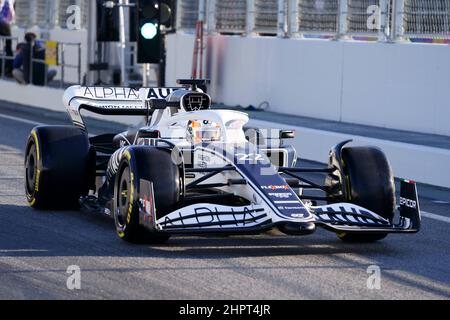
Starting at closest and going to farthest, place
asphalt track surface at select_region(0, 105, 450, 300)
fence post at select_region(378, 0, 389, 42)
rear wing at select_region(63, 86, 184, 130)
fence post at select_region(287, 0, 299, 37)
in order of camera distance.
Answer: asphalt track surface at select_region(0, 105, 450, 300) → rear wing at select_region(63, 86, 184, 130) → fence post at select_region(378, 0, 389, 42) → fence post at select_region(287, 0, 299, 37)

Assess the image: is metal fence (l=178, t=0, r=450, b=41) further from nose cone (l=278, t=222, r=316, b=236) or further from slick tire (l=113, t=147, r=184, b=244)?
Answer: nose cone (l=278, t=222, r=316, b=236)

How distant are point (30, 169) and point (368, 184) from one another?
358 cm

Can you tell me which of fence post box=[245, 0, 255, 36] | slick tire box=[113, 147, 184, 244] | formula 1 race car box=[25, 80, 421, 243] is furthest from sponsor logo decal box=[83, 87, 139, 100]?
fence post box=[245, 0, 255, 36]

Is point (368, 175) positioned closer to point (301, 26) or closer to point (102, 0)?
point (301, 26)

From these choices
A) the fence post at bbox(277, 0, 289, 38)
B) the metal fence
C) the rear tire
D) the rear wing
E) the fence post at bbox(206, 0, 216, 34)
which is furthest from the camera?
the fence post at bbox(206, 0, 216, 34)

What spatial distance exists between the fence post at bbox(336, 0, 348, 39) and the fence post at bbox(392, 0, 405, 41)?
1.43m

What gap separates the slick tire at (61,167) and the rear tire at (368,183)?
101 inches

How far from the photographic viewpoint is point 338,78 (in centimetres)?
2023

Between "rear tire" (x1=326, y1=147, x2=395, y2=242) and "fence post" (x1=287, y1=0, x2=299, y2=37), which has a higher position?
"fence post" (x1=287, y1=0, x2=299, y2=37)

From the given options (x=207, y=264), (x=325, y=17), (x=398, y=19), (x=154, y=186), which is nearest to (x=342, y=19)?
(x=325, y=17)

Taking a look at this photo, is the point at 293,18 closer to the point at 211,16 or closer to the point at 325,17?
the point at 325,17

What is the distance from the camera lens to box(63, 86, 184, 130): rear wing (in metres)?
12.8

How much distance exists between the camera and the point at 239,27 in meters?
23.9

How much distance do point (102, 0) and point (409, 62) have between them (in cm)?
995
